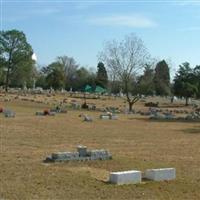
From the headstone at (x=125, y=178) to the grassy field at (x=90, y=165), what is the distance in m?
0.18

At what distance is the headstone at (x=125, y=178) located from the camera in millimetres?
11828

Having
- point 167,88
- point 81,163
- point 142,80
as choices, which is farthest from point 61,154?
point 167,88

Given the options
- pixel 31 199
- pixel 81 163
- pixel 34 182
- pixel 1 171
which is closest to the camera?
pixel 31 199

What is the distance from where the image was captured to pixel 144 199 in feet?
35.1

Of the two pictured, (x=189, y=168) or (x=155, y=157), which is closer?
(x=189, y=168)

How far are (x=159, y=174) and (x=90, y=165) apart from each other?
2.58m

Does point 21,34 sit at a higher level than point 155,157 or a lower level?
higher

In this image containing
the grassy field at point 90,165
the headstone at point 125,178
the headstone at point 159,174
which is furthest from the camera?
the headstone at point 159,174

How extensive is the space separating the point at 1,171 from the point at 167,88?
99.7m

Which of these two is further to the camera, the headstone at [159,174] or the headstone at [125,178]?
the headstone at [159,174]

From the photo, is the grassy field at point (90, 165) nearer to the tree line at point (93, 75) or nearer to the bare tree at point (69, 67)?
the tree line at point (93, 75)

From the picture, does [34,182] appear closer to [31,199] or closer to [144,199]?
Answer: [31,199]

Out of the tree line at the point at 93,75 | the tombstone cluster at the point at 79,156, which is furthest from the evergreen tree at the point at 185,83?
the tombstone cluster at the point at 79,156

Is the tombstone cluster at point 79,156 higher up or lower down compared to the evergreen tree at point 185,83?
lower down
